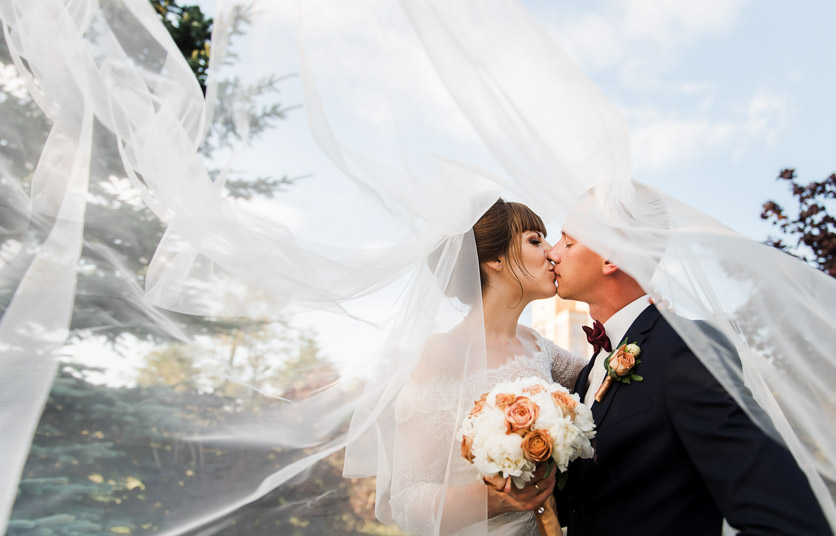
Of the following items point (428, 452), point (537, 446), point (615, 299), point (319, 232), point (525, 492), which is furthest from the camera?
point (615, 299)

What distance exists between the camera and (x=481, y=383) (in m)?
2.68

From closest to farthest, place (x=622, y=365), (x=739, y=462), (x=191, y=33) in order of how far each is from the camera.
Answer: (x=739, y=462), (x=622, y=365), (x=191, y=33)

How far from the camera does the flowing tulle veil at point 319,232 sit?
6.29 feet

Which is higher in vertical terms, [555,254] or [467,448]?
[555,254]

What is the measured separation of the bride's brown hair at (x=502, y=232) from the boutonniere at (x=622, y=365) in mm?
805

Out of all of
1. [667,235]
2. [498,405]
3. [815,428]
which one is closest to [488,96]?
[667,235]

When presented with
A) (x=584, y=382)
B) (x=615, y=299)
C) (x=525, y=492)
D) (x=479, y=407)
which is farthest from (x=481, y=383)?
(x=615, y=299)

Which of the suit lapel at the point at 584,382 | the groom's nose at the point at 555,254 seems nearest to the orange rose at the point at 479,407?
the suit lapel at the point at 584,382

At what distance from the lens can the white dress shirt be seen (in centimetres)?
277

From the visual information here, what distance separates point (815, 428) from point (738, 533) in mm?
459

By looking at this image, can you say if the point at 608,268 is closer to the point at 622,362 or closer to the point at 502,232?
the point at 622,362

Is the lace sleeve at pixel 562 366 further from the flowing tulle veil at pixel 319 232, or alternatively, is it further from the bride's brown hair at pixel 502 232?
the flowing tulle veil at pixel 319 232

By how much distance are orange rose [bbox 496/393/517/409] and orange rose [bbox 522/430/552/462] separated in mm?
160

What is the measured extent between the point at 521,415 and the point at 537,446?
131 millimetres
